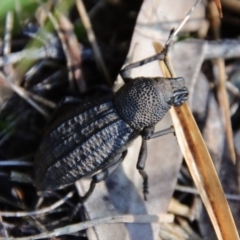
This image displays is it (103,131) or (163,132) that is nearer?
(103,131)

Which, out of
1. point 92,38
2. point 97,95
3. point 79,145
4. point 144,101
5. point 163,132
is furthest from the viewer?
point 92,38

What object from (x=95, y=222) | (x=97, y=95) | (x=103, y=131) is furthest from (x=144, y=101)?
(x=95, y=222)

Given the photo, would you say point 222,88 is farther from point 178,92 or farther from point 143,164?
point 143,164

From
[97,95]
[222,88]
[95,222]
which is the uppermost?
[97,95]

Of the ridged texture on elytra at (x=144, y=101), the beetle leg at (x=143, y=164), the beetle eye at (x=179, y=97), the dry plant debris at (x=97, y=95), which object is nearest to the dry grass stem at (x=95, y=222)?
the dry plant debris at (x=97, y=95)

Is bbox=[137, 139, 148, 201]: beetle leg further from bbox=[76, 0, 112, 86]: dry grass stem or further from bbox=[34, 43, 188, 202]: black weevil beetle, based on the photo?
bbox=[76, 0, 112, 86]: dry grass stem

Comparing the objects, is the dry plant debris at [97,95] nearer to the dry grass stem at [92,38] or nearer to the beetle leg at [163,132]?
the dry grass stem at [92,38]

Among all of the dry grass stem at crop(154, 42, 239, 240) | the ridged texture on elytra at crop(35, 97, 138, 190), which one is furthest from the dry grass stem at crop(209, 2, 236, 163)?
the ridged texture on elytra at crop(35, 97, 138, 190)

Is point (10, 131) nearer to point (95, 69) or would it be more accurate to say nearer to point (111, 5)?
point (95, 69)

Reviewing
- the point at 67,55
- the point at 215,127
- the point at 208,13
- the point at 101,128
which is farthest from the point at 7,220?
the point at 208,13
